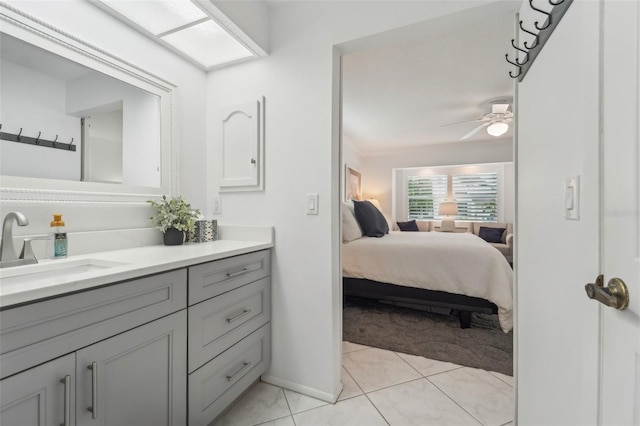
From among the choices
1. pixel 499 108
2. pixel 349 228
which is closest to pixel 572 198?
pixel 349 228

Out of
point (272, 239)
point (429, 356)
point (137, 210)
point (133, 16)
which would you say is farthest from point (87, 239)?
point (429, 356)

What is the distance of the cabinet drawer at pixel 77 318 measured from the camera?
67 centimetres

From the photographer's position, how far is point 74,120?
1.27 meters

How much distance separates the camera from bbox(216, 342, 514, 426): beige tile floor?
1.39m

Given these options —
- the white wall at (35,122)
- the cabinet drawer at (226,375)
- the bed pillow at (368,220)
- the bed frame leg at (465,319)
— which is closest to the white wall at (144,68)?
the white wall at (35,122)

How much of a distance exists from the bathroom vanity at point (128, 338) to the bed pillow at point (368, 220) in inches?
80.9

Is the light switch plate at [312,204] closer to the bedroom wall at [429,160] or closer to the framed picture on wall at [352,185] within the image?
the framed picture on wall at [352,185]

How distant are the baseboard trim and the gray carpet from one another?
2.40 feet

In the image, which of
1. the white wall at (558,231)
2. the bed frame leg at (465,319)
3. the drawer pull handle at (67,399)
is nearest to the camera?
the white wall at (558,231)

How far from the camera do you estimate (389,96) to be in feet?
10.5

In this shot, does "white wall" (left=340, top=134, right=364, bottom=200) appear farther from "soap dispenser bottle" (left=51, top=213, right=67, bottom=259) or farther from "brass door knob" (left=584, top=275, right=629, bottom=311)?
"brass door knob" (left=584, top=275, right=629, bottom=311)

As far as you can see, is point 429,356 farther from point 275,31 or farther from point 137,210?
point 275,31

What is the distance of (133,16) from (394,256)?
2.53 metres

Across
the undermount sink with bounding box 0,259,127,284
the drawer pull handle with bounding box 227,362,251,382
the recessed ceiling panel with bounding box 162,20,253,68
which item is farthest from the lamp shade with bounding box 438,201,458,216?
the undermount sink with bounding box 0,259,127,284
